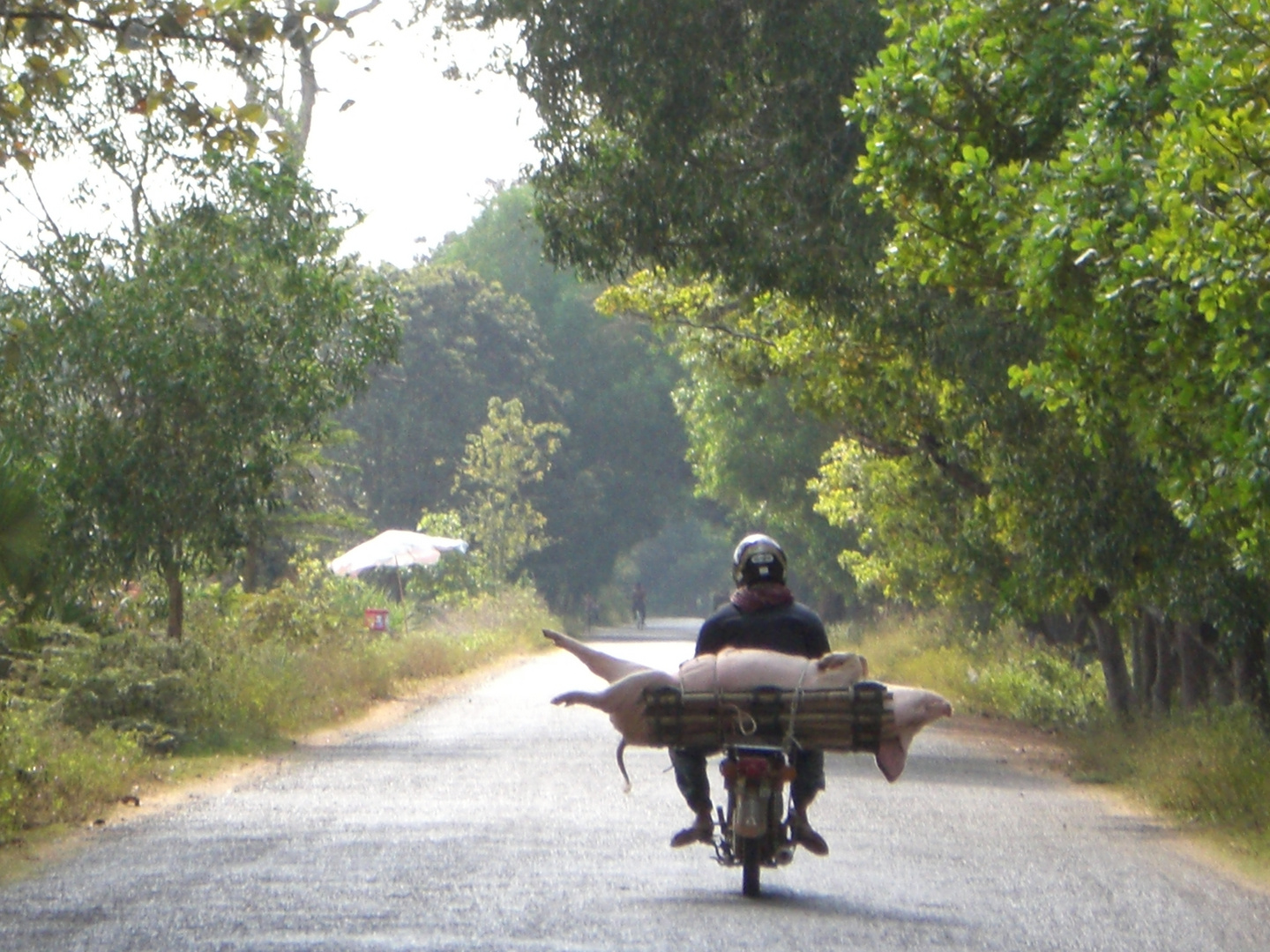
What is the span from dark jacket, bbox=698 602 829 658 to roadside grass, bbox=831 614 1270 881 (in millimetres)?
3321

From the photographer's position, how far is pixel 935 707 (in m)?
7.91

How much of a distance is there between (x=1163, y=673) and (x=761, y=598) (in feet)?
39.0

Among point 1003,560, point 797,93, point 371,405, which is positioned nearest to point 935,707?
point 797,93

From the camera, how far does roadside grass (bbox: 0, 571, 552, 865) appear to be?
39.3 ft

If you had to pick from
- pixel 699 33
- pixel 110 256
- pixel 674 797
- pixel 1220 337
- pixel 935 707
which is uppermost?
pixel 699 33

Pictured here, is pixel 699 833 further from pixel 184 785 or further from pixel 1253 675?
pixel 1253 675

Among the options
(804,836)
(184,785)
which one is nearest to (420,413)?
(184,785)

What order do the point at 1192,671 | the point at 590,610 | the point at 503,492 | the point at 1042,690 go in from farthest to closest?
the point at 590,610
the point at 503,492
the point at 1042,690
the point at 1192,671

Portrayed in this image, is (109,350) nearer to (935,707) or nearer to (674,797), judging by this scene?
(674,797)

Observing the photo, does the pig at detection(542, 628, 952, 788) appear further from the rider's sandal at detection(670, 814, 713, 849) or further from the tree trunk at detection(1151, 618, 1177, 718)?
the tree trunk at detection(1151, 618, 1177, 718)

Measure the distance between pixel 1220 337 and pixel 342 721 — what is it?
14533mm

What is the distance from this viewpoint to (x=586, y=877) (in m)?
8.73

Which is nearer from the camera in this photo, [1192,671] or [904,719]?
[904,719]

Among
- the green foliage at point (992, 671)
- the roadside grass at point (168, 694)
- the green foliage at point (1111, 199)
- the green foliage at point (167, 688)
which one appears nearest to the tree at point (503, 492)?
the green foliage at point (992, 671)
